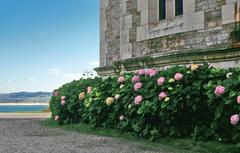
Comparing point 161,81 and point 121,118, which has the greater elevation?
point 161,81

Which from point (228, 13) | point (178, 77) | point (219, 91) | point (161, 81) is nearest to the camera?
point (219, 91)

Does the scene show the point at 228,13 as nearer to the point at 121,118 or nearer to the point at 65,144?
the point at 121,118

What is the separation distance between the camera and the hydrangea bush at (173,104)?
7.43 m

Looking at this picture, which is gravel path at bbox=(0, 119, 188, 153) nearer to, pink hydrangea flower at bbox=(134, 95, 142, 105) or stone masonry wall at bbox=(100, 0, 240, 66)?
pink hydrangea flower at bbox=(134, 95, 142, 105)

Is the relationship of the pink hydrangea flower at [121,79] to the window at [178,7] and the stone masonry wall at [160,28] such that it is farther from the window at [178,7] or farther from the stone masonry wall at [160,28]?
the window at [178,7]

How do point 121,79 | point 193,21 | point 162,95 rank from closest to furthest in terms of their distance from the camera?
point 162,95, point 121,79, point 193,21

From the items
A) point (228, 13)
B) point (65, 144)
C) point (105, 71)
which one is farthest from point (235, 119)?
point (105, 71)

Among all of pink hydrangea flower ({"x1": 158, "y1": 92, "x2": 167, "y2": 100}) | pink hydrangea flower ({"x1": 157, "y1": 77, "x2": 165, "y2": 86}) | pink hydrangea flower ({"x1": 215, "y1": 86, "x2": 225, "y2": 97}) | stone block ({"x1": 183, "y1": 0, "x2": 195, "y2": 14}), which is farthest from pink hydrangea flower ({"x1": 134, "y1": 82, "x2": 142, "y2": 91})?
stone block ({"x1": 183, "y1": 0, "x2": 195, "y2": 14})

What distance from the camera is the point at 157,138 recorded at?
8.52m

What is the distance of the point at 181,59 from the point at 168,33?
1.77m

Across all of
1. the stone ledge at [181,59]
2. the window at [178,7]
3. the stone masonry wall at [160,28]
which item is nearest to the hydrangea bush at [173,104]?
the stone ledge at [181,59]

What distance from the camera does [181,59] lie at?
11.1m

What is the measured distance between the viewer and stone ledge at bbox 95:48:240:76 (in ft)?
31.9

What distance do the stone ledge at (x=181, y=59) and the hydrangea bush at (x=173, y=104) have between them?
111 cm
